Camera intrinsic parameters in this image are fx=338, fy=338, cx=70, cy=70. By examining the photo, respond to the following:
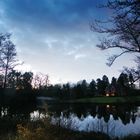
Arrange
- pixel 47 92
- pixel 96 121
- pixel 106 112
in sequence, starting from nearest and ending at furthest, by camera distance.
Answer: pixel 96 121, pixel 106 112, pixel 47 92

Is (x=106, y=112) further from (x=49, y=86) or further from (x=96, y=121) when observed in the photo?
(x=49, y=86)

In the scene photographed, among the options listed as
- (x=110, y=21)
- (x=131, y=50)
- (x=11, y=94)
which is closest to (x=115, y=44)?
(x=131, y=50)

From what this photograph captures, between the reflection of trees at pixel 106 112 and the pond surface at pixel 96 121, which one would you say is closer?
the pond surface at pixel 96 121

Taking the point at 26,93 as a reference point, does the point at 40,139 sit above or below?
below

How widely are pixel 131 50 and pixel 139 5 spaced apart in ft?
24.1

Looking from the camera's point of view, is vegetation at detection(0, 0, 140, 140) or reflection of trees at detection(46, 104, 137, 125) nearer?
vegetation at detection(0, 0, 140, 140)

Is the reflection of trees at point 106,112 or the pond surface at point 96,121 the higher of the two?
the reflection of trees at point 106,112

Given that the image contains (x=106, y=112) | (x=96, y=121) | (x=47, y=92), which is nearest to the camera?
(x=96, y=121)

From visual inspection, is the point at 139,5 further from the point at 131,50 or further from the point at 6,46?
the point at 6,46

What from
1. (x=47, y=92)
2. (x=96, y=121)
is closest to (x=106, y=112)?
(x=96, y=121)

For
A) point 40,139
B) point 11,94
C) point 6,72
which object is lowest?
point 40,139

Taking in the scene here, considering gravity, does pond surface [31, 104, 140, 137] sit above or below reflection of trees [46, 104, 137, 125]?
below

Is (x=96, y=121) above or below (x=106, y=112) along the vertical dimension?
below

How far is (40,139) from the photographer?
10859 millimetres
